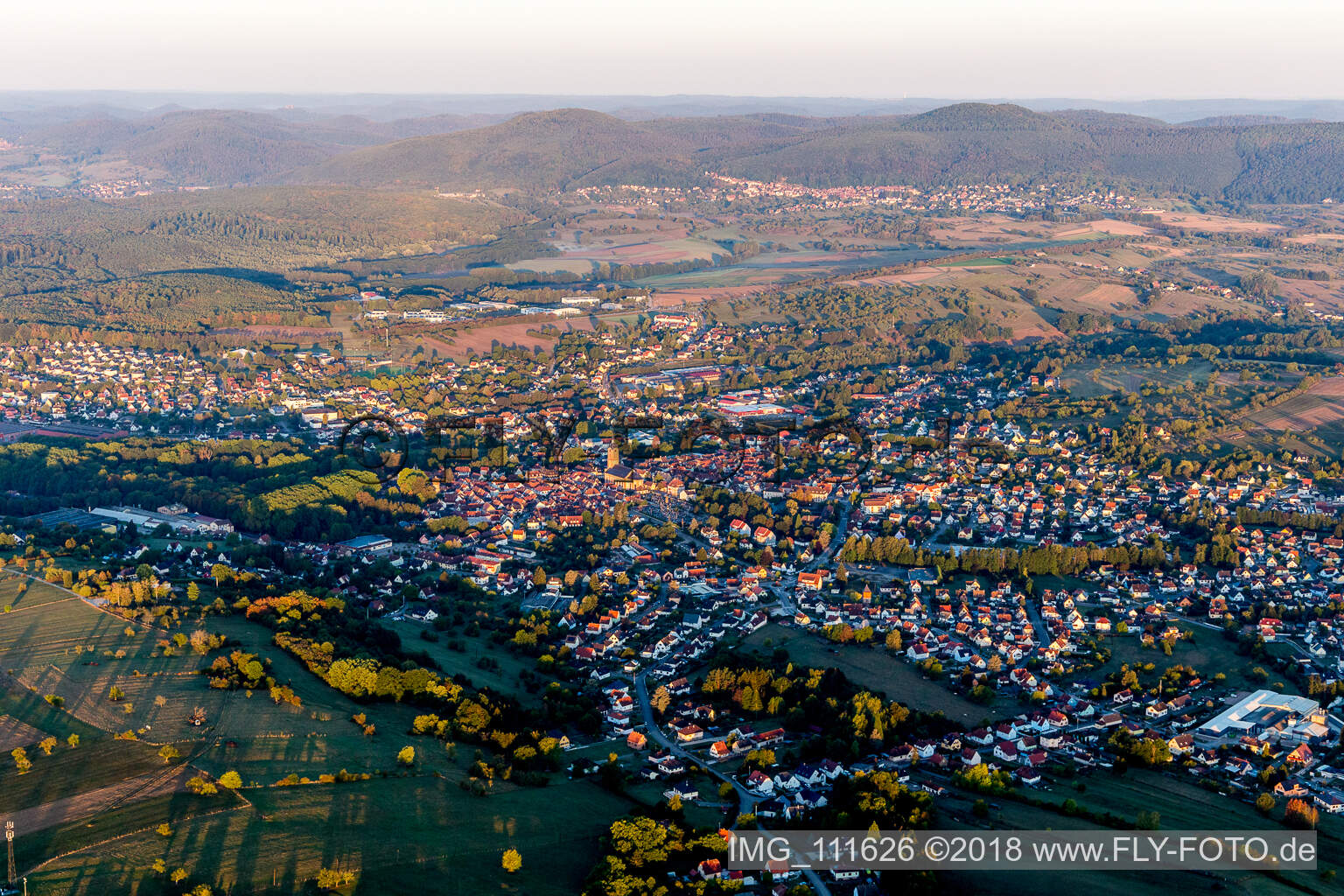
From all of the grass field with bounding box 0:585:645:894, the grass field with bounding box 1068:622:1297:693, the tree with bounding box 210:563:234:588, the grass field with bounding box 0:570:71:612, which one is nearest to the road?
the grass field with bounding box 0:585:645:894

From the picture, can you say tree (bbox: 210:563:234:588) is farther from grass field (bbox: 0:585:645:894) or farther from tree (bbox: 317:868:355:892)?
tree (bbox: 317:868:355:892)

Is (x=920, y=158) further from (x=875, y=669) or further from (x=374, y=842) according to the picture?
(x=374, y=842)

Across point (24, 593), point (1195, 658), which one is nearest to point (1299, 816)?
point (1195, 658)

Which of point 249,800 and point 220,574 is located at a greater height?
point 249,800

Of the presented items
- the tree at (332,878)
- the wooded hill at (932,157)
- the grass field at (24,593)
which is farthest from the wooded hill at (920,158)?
the tree at (332,878)

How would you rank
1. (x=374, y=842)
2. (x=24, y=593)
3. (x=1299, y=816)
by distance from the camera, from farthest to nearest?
(x=24, y=593) < (x=1299, y=816) < (x=374, y=842)

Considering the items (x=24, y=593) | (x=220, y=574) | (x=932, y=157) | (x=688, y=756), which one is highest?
(x=932, y=157)
